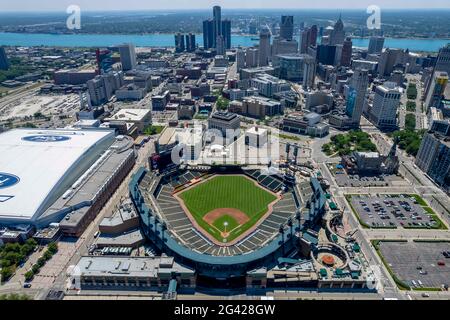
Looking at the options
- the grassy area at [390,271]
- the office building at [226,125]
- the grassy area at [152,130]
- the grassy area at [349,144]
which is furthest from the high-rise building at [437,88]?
the grassy area at [152,130]

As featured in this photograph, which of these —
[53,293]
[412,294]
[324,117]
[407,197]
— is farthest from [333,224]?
[324,117]

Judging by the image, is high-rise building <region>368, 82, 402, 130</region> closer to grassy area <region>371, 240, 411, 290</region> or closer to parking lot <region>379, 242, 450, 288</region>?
parking lot <region>379, 242, 450, 288</region>

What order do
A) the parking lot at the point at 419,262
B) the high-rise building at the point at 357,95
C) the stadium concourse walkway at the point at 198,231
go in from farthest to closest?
the high-rise building at the point at 357,95
the stadium concourse walkway at the point at 198,231
the parking lot at the point at 419,262

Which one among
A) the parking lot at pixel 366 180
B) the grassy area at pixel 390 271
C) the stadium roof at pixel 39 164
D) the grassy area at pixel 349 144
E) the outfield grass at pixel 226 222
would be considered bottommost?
the grassy area at pixel 390 271

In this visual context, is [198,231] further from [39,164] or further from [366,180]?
[366,180]

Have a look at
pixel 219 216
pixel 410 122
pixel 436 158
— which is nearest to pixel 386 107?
pixel 410 122

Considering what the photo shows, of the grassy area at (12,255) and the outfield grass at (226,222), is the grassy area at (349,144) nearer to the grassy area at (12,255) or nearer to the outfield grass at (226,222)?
the outfield grass at (226,222)

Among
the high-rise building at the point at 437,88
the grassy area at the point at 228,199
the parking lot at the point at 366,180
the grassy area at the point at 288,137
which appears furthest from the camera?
the high-rise building at the point at 437,88
